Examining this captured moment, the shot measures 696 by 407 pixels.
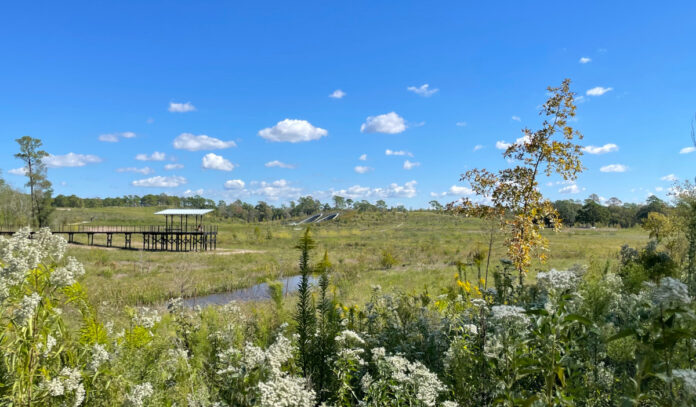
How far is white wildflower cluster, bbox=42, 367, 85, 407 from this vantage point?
2279mm

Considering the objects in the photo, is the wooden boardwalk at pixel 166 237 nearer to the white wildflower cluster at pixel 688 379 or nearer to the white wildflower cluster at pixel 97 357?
the white wildflower cluster at pixel 97 357

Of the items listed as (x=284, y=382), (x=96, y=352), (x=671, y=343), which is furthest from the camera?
(x=96, y=352)

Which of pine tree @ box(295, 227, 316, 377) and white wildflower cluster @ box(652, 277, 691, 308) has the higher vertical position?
white wildflower cluster @ box(652, 277, 691, 308)

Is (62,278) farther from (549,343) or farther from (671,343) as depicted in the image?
(671,343)

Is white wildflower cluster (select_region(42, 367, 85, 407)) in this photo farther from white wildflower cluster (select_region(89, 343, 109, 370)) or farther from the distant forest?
the distant forest

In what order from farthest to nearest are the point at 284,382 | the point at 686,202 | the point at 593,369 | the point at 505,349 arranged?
the point at 686,202 < the point at 593,369 < the point at 505,349 < the point at 284,382

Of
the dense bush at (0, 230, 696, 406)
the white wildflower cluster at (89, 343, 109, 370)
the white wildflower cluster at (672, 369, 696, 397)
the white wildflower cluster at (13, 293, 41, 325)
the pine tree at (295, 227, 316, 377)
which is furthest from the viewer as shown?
the pine tree at (295, 227, 316, 377)

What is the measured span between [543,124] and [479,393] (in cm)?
410

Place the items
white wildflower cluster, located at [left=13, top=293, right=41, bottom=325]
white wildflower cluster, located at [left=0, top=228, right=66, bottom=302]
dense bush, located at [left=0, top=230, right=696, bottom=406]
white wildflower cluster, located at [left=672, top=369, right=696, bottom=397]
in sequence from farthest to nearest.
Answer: white wildflower cluster, located at [left=0, top=228, right=66, bottom=302], white wildflower cluster, located at [left=13, top=293, right=41, bottom=325], dense bush, located at [left=0, top=230, right=696, bottom=406], white wildflower cluster, located at [left=672, top=369, right=696, bottom=397]

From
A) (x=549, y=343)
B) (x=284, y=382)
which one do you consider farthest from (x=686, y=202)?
(x=284, y=382)

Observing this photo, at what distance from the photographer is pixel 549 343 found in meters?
2.06

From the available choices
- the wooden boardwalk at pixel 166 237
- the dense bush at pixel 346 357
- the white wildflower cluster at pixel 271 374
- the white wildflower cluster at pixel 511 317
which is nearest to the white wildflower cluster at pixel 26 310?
the dense bush at pixel 346 357

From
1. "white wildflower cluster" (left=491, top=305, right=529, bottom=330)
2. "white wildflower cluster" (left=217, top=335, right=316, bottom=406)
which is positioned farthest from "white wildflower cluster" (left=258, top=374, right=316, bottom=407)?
"white wildflower cluster" (left=491, top=305, right=529, bottom=330)

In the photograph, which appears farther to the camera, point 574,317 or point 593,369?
point 593,369
